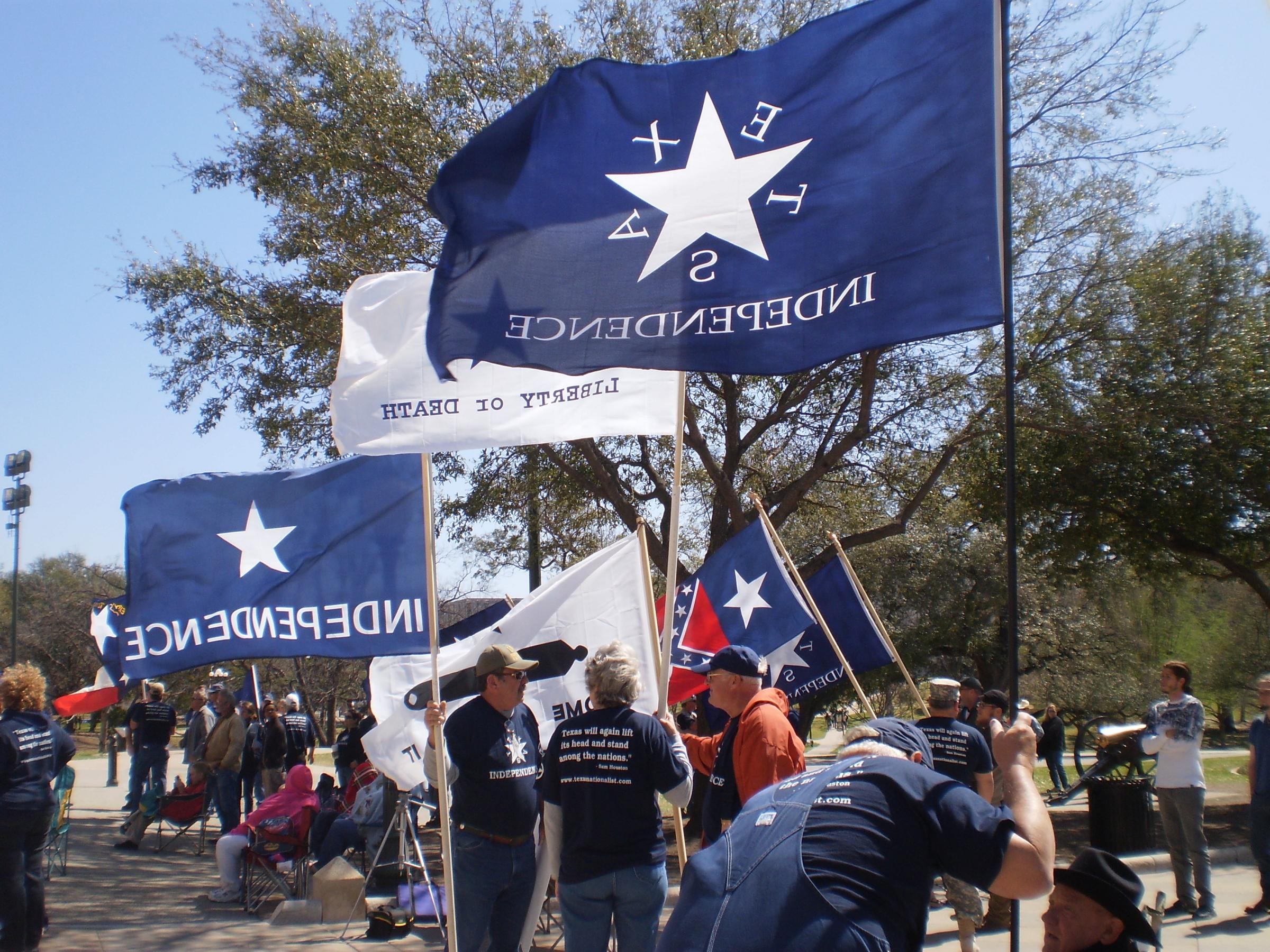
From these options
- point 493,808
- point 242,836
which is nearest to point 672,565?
point 493,808

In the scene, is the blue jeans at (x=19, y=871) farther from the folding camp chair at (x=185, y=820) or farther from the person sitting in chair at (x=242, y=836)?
the folding camp chair at (x=185, y=820)

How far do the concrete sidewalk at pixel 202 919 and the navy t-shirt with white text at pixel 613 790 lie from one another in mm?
3667

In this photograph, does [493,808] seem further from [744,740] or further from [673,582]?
[673,582]

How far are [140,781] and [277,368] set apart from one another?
19.2 feet

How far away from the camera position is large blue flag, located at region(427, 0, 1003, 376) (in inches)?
174

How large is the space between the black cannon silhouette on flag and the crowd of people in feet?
0.47

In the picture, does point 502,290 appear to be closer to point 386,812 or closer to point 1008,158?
point 1008,158

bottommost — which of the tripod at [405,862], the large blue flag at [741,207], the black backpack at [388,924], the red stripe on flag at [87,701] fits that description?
the black backpack at [388,924]

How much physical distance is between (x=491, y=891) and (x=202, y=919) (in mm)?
5081

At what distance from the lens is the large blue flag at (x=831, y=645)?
320 inches

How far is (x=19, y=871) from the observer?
6539mm

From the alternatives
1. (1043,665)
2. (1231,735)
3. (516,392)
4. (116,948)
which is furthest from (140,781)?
(1231,735)

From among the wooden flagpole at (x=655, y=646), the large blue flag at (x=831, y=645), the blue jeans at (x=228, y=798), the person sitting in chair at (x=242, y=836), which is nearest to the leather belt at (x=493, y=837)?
the wooden flagpole at (x=655, y=646)

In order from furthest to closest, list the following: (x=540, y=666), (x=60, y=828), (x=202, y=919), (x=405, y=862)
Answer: (x=60, y=828) < (x=202, y=919) < (x=405, y=862) < (x=540, y=666)
